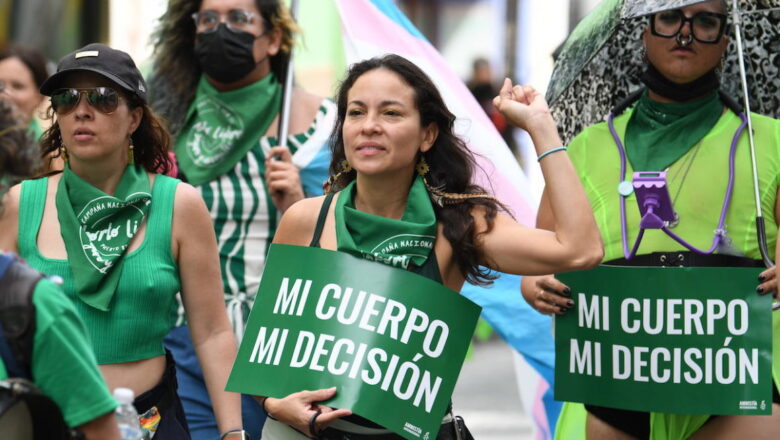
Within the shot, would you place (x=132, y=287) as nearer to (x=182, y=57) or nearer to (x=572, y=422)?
(x=572, y=422)

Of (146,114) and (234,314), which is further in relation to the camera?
(234,314)

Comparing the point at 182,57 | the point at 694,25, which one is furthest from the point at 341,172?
the point at 182,57

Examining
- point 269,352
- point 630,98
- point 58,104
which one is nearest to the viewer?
point 269,352

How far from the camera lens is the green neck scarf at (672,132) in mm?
5195

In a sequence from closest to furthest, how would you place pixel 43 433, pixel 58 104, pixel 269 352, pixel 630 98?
pixel 43 433, pixel 269 352, pixel 58 104, pixel 630 98

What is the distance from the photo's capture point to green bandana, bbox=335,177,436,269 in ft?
14.8

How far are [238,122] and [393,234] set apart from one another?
2.10 m

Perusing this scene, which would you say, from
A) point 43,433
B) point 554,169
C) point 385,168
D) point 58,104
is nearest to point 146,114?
point 58,104

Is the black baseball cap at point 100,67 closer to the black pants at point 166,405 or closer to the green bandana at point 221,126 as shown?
the black pants at point 166,405

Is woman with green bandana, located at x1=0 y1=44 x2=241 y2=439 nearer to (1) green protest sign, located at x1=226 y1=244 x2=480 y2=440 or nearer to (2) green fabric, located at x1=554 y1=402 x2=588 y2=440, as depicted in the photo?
(1) green protest sign, located at x1=226 y1=244 x2=480 y2=440

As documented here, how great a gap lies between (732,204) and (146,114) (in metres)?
1.87

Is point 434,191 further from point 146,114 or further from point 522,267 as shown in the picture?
point 146,114

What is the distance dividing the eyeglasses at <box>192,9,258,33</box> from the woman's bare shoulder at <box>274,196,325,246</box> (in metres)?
1.91

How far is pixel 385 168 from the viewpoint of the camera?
461 cm
